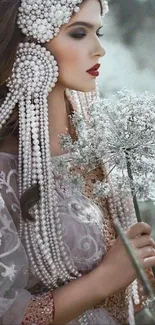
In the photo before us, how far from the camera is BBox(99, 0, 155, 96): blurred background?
2049 millimetres

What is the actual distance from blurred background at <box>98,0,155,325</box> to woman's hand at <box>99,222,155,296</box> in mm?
676

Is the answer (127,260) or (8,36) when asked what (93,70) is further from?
(127,260)

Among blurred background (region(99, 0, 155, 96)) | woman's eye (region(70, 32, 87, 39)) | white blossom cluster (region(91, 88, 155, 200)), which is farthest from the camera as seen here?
blurred background (region(99, 0, 155, 96))

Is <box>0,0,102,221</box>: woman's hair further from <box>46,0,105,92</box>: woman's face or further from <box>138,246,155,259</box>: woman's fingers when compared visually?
<box>138,246,155,259</box>: woman's fingers

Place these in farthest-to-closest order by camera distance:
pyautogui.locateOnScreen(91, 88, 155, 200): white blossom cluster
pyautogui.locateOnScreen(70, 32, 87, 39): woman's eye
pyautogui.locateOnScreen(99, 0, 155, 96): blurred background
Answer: pyautogui.locateOnScreen(99, 0, 155, 96): blurred background, pyautogui.locateOnScreen(70, 32, 87, 39): woman's eye, pyautogui.locateOnScreen(91, 88, 155, 200): white blossom cluster

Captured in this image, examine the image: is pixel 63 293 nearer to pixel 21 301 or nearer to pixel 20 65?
pixel 21 301

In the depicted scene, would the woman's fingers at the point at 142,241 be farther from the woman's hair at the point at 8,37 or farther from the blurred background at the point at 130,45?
the blurred background at the point at 130,45

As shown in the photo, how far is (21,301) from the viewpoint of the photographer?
1419 millimetres

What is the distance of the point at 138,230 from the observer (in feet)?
4.75

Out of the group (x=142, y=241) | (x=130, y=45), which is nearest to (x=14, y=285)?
(x=142, y=241)

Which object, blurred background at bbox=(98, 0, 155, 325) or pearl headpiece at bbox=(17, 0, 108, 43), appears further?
blurred background at bbox=(98, 0, 155, 325)

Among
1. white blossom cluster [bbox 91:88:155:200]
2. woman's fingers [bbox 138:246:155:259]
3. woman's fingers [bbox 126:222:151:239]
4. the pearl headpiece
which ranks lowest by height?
woman's fingers [bbox 138:246:155:259]

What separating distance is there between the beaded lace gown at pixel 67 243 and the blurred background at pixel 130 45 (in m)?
0.50

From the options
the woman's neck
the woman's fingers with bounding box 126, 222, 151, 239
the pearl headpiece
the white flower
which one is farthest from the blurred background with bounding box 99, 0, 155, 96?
the white flower
